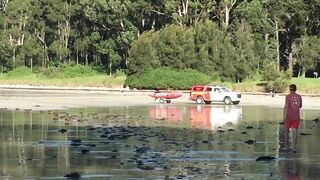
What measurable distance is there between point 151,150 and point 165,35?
229 ft

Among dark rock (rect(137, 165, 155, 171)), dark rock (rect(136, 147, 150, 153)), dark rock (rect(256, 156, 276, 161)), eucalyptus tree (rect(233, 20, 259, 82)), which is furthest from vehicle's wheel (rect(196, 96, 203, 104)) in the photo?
dark rock (rect(137, 165, 155, 171))

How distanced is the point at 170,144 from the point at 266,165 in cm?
526

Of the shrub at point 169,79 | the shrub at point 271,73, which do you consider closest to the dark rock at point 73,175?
the shrub at point 271,73

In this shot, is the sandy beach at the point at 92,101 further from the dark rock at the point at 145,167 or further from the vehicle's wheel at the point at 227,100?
the dark rock at the point at 145,167

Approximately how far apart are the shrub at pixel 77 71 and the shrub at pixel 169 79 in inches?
913

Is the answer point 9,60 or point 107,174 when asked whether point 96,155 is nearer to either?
point 107,174

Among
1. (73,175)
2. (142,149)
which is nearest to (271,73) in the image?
(142,149)

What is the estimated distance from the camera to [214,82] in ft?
268

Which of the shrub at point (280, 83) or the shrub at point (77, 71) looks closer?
the shrub at point (280, 83)

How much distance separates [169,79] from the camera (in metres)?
82.4

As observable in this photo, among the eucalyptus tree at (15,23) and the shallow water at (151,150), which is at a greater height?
the eucalyptus tree at (15,23)

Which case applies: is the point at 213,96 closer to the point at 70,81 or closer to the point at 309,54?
the point at 309,54

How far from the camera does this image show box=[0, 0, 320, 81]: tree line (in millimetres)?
86312

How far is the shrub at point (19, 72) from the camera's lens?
113 m
